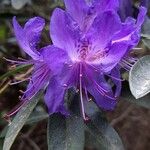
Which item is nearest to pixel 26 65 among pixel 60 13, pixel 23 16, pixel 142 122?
pixel 60 13

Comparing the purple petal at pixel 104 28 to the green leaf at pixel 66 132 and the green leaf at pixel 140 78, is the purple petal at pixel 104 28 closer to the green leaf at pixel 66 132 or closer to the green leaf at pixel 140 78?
the green leaf at pixel 140 78

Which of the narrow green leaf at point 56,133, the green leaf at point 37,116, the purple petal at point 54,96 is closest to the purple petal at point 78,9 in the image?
the purple petal at point 54,96

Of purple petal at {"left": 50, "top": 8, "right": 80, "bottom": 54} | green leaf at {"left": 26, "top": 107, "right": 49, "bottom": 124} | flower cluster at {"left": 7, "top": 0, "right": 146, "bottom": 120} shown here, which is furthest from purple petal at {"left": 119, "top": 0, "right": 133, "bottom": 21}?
green leaf at {"left": 26, "top": 107, "right": 49, "bottom": 124}

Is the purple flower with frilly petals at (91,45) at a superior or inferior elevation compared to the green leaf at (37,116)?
superior

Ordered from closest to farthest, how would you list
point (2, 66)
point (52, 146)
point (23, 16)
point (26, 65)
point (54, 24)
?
point (54, 24), point (52, 146), point (26, 65), point (23, 16), point (2, 66)

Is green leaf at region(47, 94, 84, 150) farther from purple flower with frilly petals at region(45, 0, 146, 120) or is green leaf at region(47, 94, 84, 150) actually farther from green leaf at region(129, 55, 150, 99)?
green leaf at region(129, 55, 150, 99)

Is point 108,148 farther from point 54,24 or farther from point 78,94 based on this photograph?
point 54,24

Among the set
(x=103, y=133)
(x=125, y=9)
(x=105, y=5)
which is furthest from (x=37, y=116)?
(x=105, y=5)

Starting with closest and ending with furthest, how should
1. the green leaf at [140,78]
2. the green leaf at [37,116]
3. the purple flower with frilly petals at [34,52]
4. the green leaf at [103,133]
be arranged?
the green leaf at [140,78] → the purple flower with frilly petals at [34,52] → the green leaf at [103,133] → the green leaf at [37,116]
